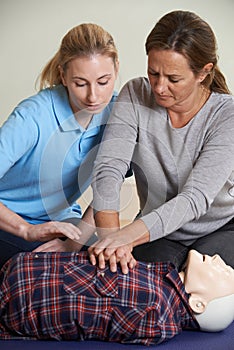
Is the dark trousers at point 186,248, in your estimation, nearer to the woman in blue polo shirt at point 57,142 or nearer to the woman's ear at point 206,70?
the woman in blue polo shirt at point 57,142

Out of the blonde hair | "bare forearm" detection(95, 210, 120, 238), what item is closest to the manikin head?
"bare forearm" detection(95, 210, 120, 238)

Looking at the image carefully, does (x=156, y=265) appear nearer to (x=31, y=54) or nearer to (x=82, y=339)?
(x=82, y=339)

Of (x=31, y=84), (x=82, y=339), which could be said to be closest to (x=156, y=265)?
(x=82, y=339)

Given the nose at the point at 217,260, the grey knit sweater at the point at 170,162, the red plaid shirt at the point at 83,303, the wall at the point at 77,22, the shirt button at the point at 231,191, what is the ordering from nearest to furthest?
1. the red plaid shirt at the point at 83,303
2. the nose at the point at 217,260
3. the grey knit sweater at the point at 170,162
4. the shirt button at the point at 231,191
5. the wall at the point at 77,22

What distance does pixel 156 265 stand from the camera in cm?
185

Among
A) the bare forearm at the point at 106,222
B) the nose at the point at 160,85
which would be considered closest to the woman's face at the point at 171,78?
the nose at the point at 160,85

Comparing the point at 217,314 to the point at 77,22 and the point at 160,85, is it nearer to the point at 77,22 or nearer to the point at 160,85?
the point at 160,85

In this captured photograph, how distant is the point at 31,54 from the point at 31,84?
208 mm

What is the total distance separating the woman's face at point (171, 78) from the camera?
192 centimetres

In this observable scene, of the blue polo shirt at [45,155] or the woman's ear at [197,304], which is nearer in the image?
the woman's ear at [197,304]

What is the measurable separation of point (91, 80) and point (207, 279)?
0.71 m

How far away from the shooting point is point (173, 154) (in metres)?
2.10

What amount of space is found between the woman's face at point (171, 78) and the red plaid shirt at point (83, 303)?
565 millimetres

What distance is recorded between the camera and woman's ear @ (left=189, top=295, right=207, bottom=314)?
5.95 ft
